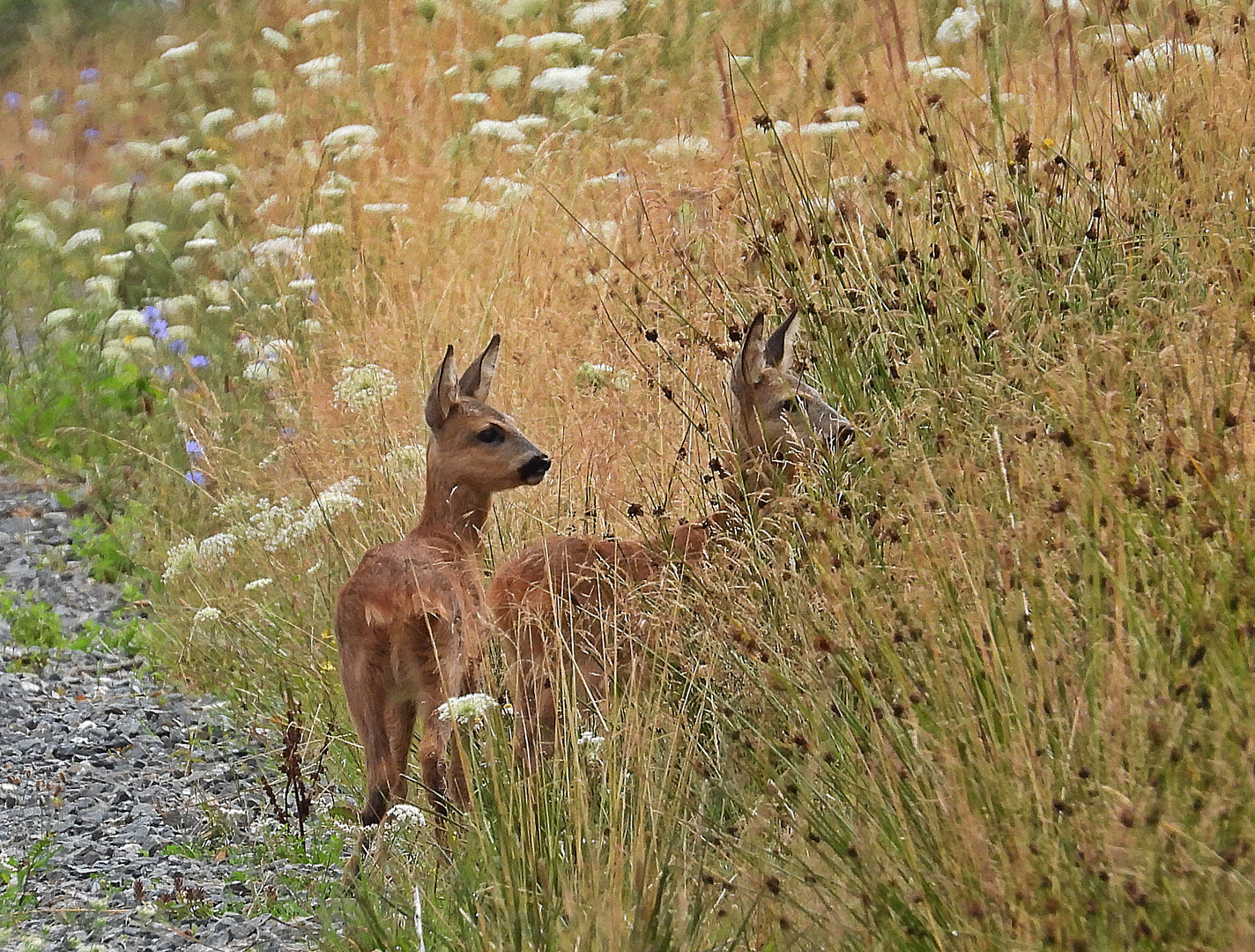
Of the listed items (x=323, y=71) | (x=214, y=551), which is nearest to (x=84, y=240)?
(x=323, y=71)

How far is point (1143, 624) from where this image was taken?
10.3 feet

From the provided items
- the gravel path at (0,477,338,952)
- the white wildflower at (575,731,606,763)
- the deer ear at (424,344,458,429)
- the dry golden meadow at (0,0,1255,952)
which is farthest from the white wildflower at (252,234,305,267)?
the white wildflower at (575,731,606,763)

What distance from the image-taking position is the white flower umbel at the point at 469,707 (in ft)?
13.4

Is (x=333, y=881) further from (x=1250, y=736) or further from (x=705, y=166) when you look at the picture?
(x=705, y=166)

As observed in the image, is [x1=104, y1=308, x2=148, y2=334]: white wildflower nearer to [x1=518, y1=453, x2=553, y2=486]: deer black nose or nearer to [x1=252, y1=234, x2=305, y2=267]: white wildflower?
[x1=252, y1=234, x2=305, y2=267]: white wildflower

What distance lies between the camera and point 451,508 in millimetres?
5430

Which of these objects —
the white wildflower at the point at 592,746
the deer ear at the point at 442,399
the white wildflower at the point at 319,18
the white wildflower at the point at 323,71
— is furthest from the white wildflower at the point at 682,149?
the white wildflower at the point at 592,746

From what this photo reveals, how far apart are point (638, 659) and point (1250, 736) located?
6.76ft

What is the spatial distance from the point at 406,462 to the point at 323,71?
6911 millimetres

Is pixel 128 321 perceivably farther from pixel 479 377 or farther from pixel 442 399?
pixel 442 399

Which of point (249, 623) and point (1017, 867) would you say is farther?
point (249, 623)

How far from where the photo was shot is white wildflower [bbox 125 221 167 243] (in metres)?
10.6

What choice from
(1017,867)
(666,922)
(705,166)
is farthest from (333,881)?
(705,166)

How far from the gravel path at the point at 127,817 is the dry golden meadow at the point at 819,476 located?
268 mm
